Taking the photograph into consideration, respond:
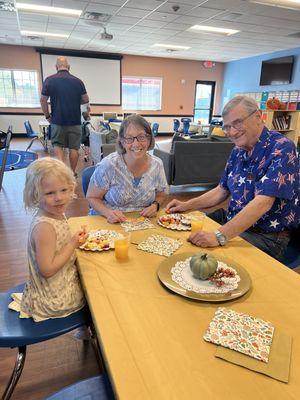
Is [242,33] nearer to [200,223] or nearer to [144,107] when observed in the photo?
[144,107]

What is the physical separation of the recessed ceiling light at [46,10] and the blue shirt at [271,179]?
207 inches

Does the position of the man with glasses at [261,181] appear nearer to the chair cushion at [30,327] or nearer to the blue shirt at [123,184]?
the blue shirt at [123,184]

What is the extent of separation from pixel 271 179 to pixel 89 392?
3.83 feet

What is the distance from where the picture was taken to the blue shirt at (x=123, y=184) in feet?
5.76

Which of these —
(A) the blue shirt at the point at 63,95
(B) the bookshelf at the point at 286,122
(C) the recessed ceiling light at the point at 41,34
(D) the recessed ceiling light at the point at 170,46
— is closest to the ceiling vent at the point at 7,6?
(C) the recessed ceiling light at the point at 41,34

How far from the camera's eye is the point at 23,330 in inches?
44.3

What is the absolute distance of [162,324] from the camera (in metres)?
0.83

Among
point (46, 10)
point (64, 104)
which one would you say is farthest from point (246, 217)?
point (46, 10)

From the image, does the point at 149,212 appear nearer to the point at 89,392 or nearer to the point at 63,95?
the point at 89,392

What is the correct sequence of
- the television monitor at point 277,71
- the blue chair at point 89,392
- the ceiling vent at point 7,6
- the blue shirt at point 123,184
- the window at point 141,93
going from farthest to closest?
the window at point 141,93 < the television monitor at point 277,71 < the ceiling vent at point 7,6 < the blue shirt at point 123,184 < the blue chair at point 89,392

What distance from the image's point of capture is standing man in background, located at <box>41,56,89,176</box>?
4.05 meters

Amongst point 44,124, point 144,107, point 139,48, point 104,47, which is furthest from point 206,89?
point 44,124

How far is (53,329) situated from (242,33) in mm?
7514

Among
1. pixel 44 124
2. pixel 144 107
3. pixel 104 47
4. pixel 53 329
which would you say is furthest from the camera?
pixel 144 107
